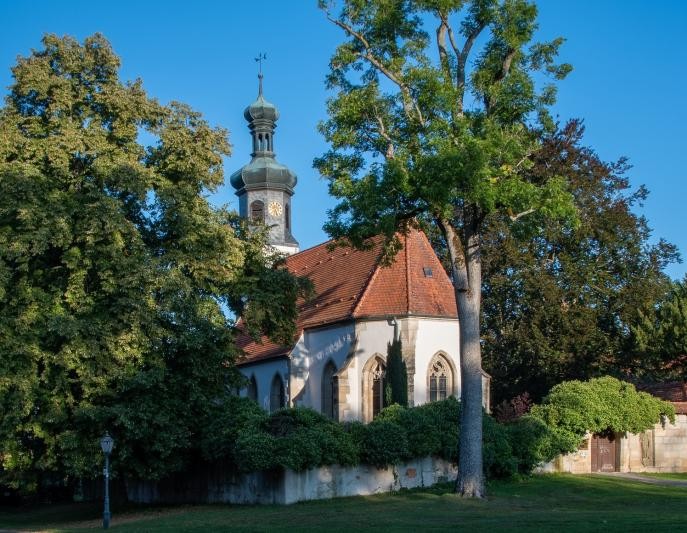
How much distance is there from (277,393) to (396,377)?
23.8ft

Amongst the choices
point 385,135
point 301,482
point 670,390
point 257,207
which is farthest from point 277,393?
point 385,135

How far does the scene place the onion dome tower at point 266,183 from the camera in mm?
50938

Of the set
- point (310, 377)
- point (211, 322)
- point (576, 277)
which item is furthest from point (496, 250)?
point (211, 322)

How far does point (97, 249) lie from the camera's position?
962 inches

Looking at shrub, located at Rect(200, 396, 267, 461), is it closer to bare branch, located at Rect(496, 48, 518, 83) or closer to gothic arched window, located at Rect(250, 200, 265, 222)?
bare branch, located at Rect(496, 48, 518, 83)

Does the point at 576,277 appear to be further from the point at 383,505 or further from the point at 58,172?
the point at 58,172

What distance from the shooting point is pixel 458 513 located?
62.6 feet

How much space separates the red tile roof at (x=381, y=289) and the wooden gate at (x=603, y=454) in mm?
6388

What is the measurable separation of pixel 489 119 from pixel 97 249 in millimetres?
10559

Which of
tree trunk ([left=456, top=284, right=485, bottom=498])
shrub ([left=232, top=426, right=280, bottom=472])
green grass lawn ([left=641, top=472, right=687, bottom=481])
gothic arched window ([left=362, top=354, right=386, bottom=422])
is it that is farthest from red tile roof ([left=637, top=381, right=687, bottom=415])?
shrub ([left=232, top=426, right=280, bottom=472])

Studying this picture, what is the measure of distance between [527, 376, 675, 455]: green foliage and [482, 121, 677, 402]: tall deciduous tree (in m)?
5.98

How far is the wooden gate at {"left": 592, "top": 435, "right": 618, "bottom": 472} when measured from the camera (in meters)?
31.6

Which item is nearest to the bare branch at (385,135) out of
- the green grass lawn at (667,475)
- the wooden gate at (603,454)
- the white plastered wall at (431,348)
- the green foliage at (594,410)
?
the white plastered wall at (431,348)

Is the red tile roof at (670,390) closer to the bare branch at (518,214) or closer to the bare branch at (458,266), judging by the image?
the bare branch at (518,214)
